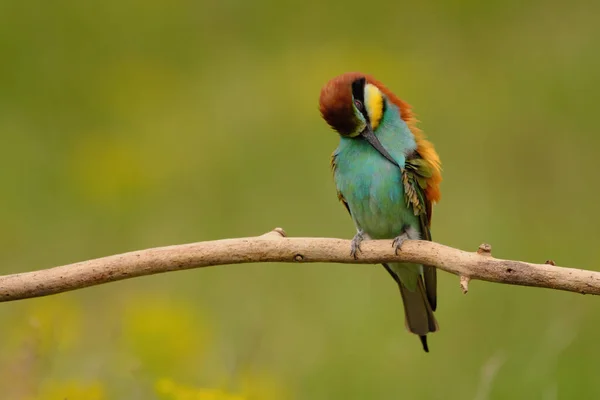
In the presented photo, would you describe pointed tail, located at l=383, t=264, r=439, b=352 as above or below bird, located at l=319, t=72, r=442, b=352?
below

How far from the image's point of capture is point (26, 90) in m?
7.15

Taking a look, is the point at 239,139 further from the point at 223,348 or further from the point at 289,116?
the point at 223,348

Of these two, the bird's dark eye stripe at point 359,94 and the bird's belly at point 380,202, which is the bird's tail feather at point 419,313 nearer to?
the bird's belly at point 380,202

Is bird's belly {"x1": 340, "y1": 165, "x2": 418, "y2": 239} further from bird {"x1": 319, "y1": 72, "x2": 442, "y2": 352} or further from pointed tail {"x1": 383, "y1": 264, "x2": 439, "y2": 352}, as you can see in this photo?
pointed tail {"x1": 383, "y1": 264, "x2": 439, "y2": 352}

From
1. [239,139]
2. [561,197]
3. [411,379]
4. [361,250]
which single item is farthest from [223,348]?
[239,139]

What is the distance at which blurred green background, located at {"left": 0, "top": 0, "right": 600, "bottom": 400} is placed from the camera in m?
3.46

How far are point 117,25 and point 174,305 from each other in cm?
461

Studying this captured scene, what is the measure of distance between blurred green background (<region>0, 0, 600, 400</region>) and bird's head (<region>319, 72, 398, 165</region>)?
644 millimetres

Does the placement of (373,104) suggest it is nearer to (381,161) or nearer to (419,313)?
(381,161)

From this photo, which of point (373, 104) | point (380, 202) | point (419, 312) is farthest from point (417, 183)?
point (419, 312)

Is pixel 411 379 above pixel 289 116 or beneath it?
beneath

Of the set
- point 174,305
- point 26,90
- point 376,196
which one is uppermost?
point 26,90

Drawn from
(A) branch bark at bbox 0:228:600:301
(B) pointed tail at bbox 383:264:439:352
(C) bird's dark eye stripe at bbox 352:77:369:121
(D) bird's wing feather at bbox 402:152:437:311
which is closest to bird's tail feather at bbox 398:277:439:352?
(B) pointed tail at bbox 383:264:439:352

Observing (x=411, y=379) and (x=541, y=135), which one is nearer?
(x=411, y=379)
